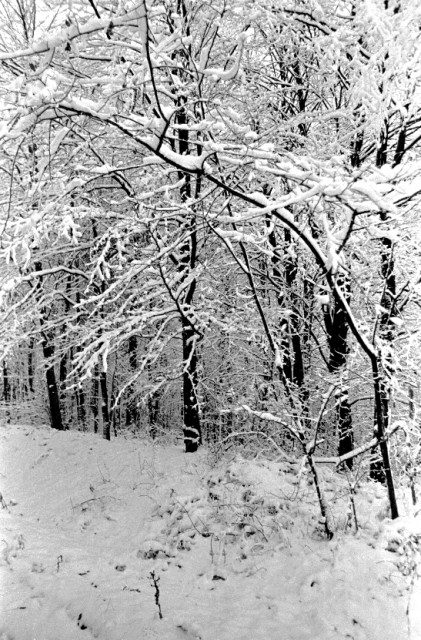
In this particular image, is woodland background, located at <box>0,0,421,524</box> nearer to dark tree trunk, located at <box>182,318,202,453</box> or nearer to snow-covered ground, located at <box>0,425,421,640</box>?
dark tree trunk, located at <box>182,318,202,453</box>

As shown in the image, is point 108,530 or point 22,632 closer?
point 22,632

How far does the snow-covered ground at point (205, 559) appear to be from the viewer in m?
3.53

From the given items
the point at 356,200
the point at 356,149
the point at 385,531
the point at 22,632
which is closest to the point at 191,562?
the point at 22,632

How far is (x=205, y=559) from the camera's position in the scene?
470 centimetres

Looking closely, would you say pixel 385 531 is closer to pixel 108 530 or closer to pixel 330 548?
pixel 330 548

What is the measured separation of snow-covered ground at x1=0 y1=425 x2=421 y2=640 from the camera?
3527 mm

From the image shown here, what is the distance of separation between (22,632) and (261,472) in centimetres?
340

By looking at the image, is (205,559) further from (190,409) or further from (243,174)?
(243,174)

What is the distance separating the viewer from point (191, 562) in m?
4.70

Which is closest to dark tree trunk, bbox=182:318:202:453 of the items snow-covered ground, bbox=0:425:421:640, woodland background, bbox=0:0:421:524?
woodland background, bbox=0:0:421:524

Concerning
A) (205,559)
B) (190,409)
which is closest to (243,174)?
(205,559)

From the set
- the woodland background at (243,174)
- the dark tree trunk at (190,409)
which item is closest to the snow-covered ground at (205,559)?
the dark tree trunk at (190,409)

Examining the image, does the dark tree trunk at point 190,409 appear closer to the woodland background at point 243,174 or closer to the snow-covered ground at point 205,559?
the woodland background at point 243,174

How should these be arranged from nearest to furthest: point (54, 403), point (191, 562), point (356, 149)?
point (191, 562) → point (356, 149) → point (54, 403)
